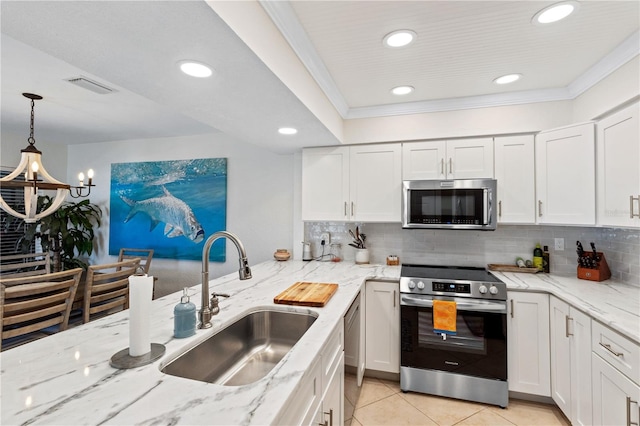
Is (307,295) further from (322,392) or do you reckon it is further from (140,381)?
(140,381)

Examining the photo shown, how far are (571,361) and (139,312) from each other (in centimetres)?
255

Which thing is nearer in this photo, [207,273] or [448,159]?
[207,273]

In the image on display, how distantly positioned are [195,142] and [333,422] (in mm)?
3519

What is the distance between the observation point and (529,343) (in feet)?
7.26

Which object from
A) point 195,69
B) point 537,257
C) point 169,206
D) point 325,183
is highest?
point 195,69

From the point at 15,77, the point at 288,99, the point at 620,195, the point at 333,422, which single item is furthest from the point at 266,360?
the point at 15,77

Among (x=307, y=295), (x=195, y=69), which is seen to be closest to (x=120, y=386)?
(x=307, y=295)

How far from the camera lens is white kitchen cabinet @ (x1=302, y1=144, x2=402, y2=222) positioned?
9.29 ft

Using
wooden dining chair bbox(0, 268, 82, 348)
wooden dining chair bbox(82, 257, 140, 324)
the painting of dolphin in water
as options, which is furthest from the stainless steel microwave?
wooden dining chair bbox(0, 268, 82, 348)

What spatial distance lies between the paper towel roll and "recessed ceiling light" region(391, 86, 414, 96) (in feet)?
7.37

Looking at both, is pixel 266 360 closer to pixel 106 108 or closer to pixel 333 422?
pixel 333 422

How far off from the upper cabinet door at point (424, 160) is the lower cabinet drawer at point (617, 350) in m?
1.50

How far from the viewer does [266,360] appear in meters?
1.55

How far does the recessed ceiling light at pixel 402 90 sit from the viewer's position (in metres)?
2.42
